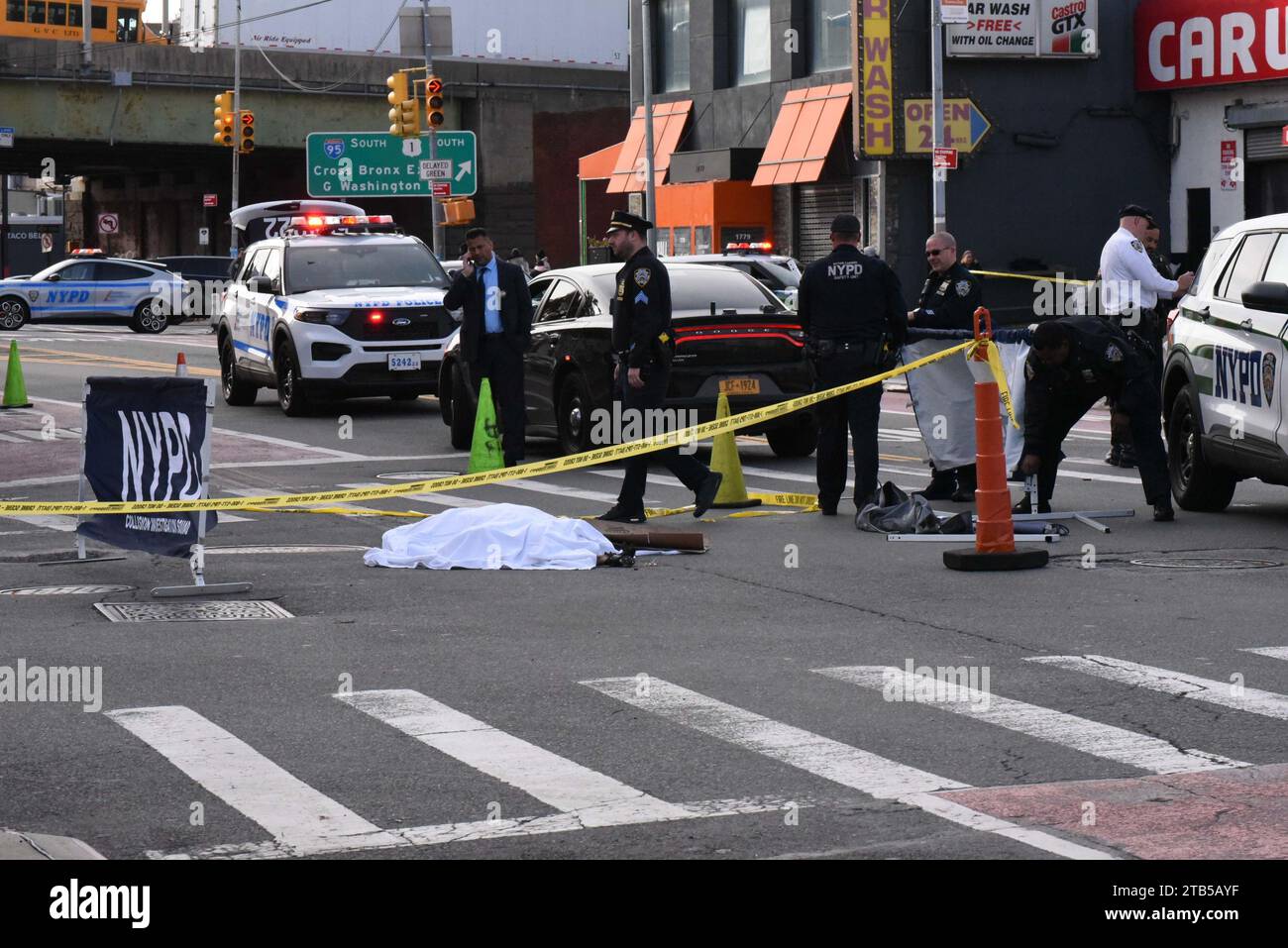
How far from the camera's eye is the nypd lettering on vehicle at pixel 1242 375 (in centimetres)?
1309

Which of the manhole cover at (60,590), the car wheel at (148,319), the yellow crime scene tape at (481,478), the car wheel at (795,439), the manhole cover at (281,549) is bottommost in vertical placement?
the manhole cover at (60,590)

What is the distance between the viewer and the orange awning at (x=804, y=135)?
39094mm

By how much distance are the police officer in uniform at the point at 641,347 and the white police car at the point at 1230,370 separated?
3265 millimetres

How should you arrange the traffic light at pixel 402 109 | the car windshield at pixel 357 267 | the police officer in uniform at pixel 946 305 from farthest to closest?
the traffic light at pixel 402 109 → the car windshield at pixel 357 267 → the police officer in uniform at pixel 946 305

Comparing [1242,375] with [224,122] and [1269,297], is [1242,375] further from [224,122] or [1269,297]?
[224,122]

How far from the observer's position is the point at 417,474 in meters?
17.7

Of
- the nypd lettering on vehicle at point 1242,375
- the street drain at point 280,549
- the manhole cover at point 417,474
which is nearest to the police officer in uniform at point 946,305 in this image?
the nypd lettering on vehicle at point 1242,375

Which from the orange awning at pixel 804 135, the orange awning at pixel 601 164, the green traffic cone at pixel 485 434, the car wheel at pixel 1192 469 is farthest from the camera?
the orange awning at pixel 601 164

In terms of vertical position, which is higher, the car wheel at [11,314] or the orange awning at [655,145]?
the orange awning at [655,145]

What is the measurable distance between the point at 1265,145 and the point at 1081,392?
2379 centimetres

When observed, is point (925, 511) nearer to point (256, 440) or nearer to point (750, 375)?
point (750, 375)

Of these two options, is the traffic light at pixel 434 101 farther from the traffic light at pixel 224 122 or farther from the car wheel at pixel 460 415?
the car wheel at pixel 460 415

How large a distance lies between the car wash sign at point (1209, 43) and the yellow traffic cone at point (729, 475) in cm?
2212

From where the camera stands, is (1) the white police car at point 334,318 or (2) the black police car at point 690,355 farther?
(1) the white police car at point 334,318
